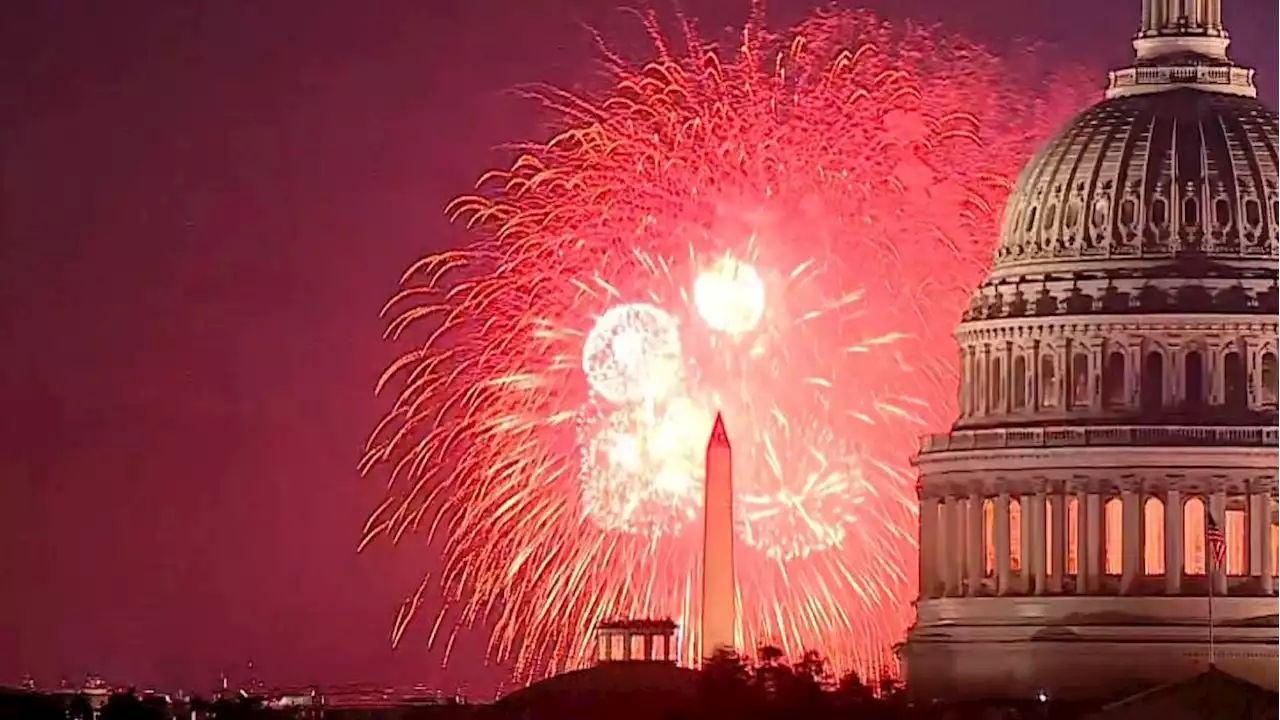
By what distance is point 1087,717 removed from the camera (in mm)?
125688

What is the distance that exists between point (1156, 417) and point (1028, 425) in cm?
353

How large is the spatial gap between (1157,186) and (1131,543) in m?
9.79

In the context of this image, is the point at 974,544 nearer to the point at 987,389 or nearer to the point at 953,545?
the point at 953,545

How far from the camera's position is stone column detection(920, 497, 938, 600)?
143 metres

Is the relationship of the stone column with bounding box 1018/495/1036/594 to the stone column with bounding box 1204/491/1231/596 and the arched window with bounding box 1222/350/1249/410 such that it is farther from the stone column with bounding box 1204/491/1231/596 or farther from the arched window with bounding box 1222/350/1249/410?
the arched window with bounding box 1222/350/1249/410

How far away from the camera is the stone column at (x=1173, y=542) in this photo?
455 feet

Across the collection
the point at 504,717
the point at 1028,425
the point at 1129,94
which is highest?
the point at 1129,94

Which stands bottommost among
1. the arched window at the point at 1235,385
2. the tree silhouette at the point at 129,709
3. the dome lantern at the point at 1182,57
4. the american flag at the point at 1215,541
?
the tree silhouette at the point at 129,709

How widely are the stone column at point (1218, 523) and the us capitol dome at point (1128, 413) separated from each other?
120 millimetres

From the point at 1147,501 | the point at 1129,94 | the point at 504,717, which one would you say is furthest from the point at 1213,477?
the point at 504,717

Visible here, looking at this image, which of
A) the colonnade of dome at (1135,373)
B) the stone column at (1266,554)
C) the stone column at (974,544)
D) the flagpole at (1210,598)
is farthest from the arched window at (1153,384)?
the stone column at (974,544)

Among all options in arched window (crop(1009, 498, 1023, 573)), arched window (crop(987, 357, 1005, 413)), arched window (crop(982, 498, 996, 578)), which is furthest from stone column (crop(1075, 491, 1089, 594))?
arched window (crop(987, 357, 1005, 413))

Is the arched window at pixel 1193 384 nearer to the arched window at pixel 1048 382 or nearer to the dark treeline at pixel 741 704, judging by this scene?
the arched window at pixel 1048 382

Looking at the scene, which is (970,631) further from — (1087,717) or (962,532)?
(1087,717)
